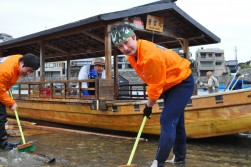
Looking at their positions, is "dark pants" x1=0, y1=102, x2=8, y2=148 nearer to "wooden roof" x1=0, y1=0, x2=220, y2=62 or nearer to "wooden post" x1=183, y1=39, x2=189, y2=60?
"wooden roof" x1=0, y1=0, x2=220, y2=62

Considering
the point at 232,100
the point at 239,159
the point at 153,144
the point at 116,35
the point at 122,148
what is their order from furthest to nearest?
the point at 153,144 < the point at 122,148 < the point at 232,100 < the point at 239,159 < the point at 116,35

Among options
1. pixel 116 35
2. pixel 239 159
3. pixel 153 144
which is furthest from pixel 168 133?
pixel 153 144

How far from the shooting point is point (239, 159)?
4820 millimetres

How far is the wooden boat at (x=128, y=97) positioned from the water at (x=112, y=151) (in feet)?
1.44

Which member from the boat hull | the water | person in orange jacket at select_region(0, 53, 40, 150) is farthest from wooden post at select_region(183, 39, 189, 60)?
person in orange jacket at select_region(0, 53, 40, 150)

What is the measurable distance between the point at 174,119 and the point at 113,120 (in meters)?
3.84

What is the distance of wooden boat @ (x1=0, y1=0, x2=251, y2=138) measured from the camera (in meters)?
5.55

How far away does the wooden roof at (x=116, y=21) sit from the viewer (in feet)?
25.0

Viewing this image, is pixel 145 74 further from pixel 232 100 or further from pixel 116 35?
pixel 232 100

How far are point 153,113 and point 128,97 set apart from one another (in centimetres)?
487

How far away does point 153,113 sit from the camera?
6355 mm

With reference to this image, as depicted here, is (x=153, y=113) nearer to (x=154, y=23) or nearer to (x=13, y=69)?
(x=13, y=69)

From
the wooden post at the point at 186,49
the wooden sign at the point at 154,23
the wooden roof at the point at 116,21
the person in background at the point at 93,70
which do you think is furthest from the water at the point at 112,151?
the wooden post at the point at 186,49

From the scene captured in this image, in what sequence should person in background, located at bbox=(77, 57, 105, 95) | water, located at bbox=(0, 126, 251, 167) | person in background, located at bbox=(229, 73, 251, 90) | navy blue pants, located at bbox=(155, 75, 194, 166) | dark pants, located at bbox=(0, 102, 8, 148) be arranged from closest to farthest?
navy blue pants, located at bbox=(155, 75, 194, 166) → water, located at bbox=(0, 126, 251, 167) → dark pants, located at bbox=(0, 102, 8, 148) → person in background, located at bbox=(77, 57, 105, 95) → person in background, located at bbox=(229, 73, 251, 90)
